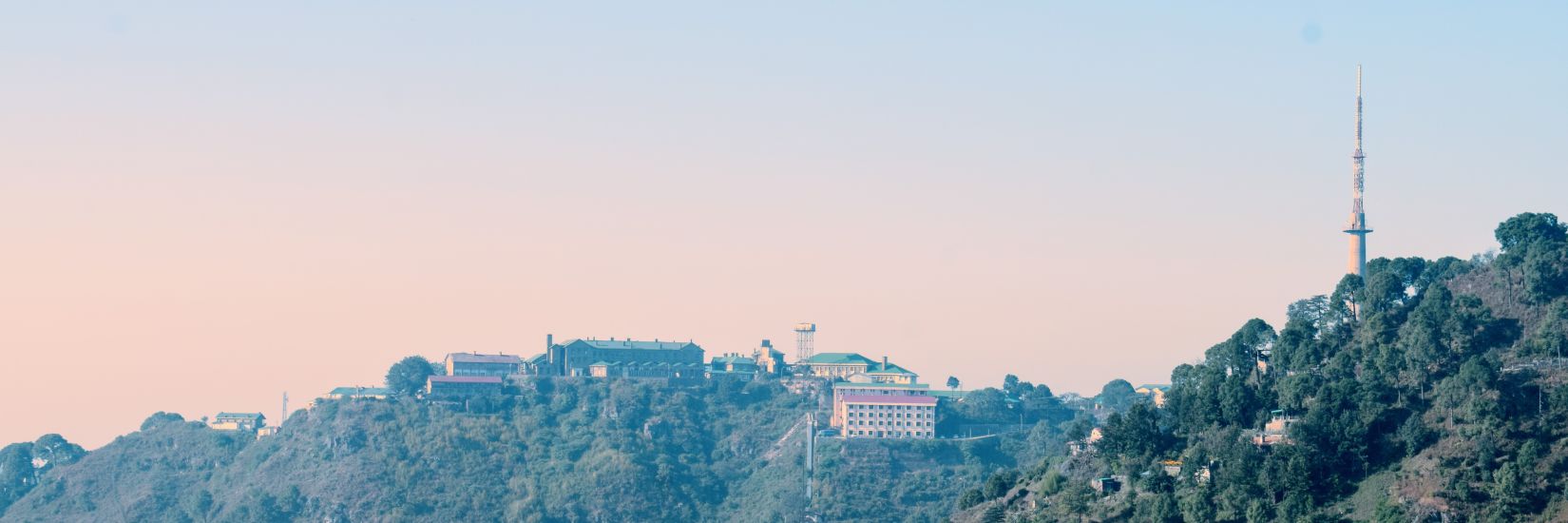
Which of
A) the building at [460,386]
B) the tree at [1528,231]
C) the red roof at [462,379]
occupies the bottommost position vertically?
the building at [460,386]

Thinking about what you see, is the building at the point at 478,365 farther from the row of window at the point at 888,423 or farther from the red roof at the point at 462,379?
the row of window at the point at 888,423

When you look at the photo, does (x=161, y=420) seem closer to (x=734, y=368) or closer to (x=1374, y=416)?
(x=734, y=368)

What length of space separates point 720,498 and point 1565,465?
85689 mm

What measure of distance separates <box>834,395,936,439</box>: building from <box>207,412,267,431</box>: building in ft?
173

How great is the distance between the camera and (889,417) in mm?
172500

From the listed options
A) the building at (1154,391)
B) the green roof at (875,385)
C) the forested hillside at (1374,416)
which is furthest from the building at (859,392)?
the forested hillside at (1374,416)

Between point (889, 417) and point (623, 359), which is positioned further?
point (623, 359)

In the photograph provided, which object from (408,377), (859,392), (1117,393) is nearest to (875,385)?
(859,392)

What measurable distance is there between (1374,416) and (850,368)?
93139mm

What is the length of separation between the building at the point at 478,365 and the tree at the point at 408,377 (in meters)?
3.36

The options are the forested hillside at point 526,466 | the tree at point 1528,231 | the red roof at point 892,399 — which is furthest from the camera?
the red roof at point 892,399

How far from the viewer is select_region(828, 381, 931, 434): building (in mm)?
174750

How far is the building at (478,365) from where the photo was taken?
18288cm

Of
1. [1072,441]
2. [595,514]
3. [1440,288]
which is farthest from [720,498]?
[1440,288]
